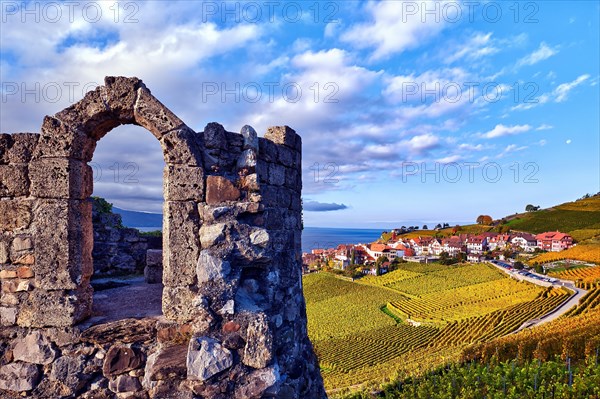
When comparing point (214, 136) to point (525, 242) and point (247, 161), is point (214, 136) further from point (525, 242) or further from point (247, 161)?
point (525, 242)

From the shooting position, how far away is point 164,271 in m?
4.07

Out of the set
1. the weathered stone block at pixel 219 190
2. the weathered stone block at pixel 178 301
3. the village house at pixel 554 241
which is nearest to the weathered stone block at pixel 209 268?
the weathered stone block at pixel 178 301

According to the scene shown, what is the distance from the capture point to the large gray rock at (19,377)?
3.92m

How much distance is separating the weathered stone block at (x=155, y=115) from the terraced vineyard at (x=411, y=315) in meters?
20.9

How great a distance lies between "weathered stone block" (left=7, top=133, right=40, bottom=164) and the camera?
425cm

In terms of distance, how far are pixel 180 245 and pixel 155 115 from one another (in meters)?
1.56

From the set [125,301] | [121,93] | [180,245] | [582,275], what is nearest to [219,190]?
[180,245]

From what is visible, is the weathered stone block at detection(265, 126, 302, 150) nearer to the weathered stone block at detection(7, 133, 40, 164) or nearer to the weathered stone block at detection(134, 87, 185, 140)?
the weathered stone block at detection(134, 87, 185, 140)

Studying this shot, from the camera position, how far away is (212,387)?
3.62 meters

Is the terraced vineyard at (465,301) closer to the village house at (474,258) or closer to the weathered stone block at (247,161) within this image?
the village house at (474,258)

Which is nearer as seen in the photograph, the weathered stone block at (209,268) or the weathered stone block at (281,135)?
the weathered stone block at (209,268)

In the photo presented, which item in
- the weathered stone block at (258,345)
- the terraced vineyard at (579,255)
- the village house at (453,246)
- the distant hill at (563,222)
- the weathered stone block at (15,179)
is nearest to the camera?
the weathered stone block at (258,345)

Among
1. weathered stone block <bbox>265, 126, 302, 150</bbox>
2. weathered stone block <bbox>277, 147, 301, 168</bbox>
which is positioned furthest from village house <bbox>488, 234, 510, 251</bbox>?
weathered stone block <bbox>265, 126, 302, 150</bbox>

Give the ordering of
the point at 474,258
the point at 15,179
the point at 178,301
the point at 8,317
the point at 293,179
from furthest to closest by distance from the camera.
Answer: the point at 474,258 < the point at 293,179 < the point at 15,179 < the point at 8,317 < the point at 178,301
